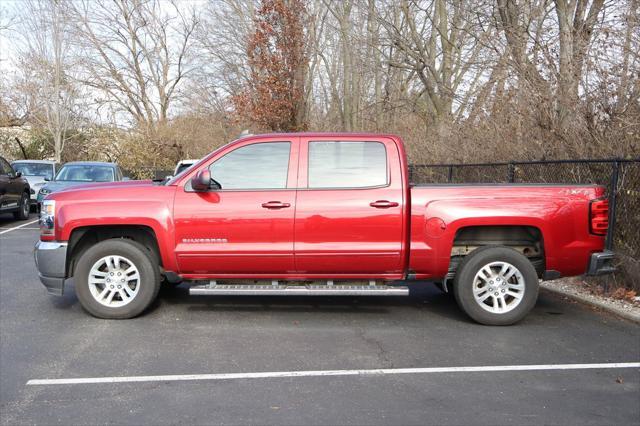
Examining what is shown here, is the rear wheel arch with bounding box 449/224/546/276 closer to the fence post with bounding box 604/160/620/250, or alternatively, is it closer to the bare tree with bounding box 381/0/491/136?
the fence post with bounding box 604/160/620/250

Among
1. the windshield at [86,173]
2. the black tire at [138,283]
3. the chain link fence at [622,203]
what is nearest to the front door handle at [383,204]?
the black tire at [138,283]

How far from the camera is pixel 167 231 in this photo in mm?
5391

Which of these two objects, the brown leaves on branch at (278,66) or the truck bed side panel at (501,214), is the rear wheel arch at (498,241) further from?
the brown leaves on branch at (278,66)

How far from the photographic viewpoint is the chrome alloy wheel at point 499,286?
542 centimetres

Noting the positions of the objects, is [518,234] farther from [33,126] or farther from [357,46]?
[33,126]

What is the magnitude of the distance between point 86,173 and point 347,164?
34.1 ft

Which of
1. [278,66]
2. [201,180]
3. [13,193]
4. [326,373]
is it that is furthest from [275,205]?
[278,66]

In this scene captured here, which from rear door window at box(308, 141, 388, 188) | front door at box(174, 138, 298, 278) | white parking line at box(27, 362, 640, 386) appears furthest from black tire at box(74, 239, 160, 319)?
rear door window at box(308, 141, 388, 188)

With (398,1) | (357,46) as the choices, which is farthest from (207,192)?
(357,46)

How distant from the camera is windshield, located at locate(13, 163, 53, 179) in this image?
18.8 metres

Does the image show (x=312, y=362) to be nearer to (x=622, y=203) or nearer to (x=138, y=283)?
(x=138, y=283)

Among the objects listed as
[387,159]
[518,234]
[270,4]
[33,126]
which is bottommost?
[518,234]

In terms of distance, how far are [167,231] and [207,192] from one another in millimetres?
560

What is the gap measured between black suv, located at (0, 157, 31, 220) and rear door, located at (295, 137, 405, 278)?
11.5 meters
